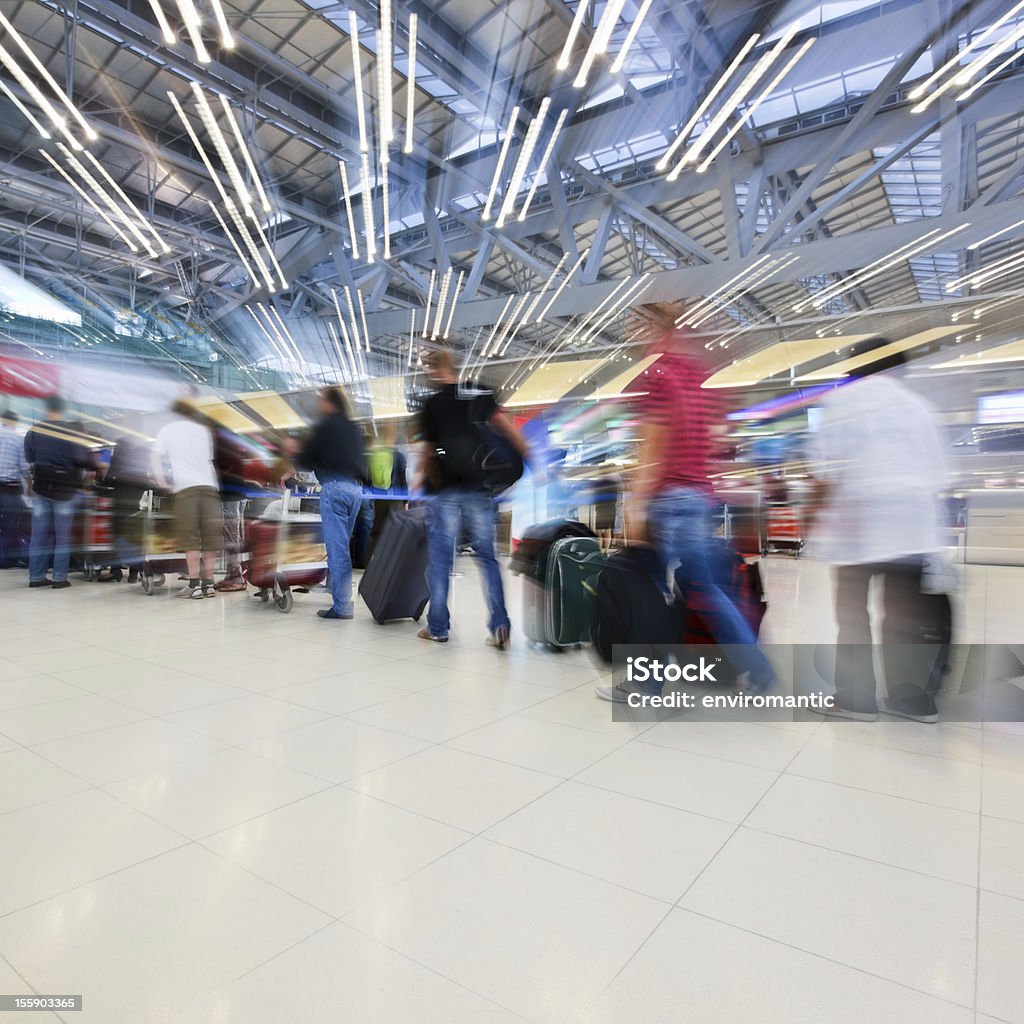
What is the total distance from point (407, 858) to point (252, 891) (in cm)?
33

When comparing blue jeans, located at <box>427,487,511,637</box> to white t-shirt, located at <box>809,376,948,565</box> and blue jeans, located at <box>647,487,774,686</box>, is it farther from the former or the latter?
white t-shirt, located at <box>809,376,948,565</box>

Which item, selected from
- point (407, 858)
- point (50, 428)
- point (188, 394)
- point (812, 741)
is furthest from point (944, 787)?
point (50, 428)

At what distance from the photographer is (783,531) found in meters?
11.7

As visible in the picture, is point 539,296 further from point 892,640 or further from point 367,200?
point 892,640

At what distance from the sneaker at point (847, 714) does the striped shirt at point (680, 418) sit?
103 centimetres

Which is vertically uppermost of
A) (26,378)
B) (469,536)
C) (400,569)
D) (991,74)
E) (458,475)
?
(991,74)

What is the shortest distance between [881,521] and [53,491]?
6.77m

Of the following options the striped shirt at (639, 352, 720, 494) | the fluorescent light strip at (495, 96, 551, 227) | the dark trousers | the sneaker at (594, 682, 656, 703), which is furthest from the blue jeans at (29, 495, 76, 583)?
the fluorescent light strip at (495, 96, 551, 227)

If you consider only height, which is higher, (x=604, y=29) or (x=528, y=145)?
(x=528, y=145)

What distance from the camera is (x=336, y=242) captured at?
13898 mm

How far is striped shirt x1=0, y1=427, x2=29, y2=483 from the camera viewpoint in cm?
670

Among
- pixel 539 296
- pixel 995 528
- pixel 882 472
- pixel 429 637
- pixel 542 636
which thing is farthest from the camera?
pixel 539 296

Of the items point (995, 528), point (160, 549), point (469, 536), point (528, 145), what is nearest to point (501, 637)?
point (469, 536)

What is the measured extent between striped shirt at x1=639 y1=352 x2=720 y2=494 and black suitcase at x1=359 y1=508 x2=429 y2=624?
2.21m
